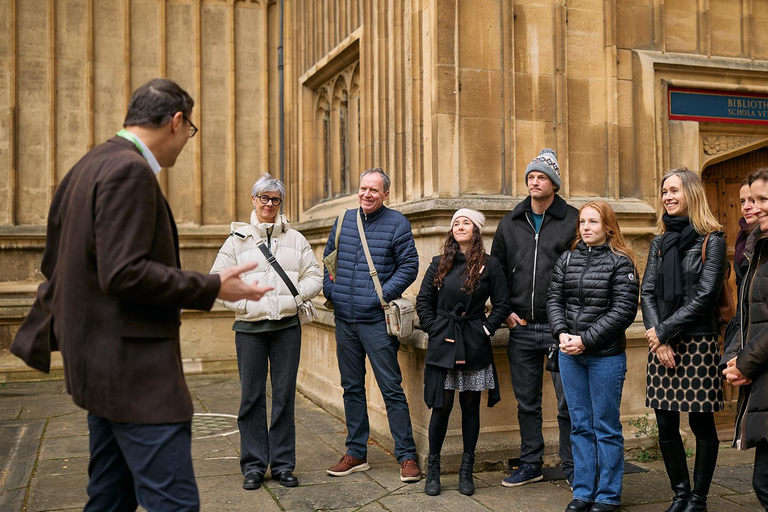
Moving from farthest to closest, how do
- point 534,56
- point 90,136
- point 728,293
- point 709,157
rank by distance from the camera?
point 90,136, point 709,157, point 534,56, point 728,293

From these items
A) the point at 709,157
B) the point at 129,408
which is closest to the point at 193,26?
the point at 709,157

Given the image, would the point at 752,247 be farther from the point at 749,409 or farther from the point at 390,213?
the point at 390,213

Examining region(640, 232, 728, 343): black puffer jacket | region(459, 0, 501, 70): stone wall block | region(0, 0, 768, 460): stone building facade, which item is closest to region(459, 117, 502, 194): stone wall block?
region(0, 0, 768, 460): stone building facade

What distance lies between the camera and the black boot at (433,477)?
16.5 ft

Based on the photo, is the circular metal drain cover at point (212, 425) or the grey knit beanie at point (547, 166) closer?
the grey knit beanie at point (547, 166)

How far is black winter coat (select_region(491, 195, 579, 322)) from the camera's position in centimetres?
522

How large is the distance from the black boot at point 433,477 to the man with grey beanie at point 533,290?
506 millimetres

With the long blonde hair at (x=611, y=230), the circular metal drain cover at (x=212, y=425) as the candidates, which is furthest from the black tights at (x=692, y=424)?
the circular metal drain cover at (x=212, y=425)

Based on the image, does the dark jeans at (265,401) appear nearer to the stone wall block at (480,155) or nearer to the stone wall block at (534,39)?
the stone wall block at (480,155)

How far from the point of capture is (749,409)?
3.73 metres

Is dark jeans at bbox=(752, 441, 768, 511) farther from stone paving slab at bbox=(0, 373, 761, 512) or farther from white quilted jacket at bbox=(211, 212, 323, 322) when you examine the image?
white quilted jacket at bbox=(211, 212, 323, 322)

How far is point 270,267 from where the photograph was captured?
5379mm

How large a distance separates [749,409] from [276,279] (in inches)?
118

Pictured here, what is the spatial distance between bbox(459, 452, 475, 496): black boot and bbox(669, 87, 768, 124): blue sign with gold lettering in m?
3.43
